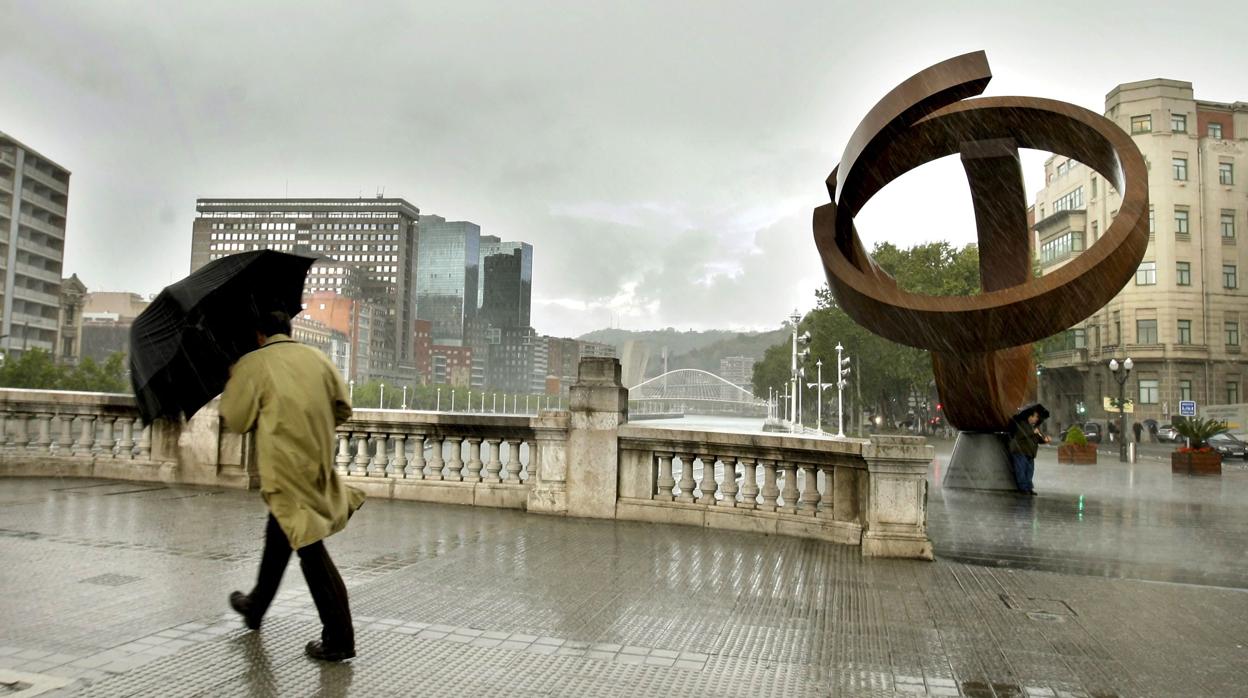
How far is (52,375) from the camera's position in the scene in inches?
2594

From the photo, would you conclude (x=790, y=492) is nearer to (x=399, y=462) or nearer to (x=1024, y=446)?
(x=399, y=462)

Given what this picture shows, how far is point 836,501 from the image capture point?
9297 millimetres

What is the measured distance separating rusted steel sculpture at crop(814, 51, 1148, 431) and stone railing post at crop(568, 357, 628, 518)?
4477 millimetres

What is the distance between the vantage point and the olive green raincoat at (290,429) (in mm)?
4684

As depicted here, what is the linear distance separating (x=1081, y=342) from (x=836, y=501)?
72.8 m

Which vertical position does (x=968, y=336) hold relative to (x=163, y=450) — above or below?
above

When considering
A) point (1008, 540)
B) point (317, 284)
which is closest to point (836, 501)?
point (1008, 540)

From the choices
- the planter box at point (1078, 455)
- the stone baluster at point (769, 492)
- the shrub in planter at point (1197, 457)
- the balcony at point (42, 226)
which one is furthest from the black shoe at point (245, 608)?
the balcony at point (42, 226)

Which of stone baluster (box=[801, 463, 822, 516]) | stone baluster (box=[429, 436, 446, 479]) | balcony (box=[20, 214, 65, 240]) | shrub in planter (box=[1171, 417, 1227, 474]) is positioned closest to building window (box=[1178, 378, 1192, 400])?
shrub in planter (box=[1171, 417, 1227, 474])

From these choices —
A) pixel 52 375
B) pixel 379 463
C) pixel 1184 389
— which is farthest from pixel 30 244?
pixel 1184 389

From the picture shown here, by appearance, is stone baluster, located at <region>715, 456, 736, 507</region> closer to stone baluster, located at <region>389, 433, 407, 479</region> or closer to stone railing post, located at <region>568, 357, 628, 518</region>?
stone railing post, located at <region>568, 357, 628, 518</region>

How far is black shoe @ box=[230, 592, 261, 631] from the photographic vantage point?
5.13 m

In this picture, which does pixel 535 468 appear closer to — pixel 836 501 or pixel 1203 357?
pixel 836 501

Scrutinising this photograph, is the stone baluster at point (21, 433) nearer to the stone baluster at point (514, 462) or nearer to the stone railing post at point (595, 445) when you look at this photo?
the stone baluster at point (514, 462)
